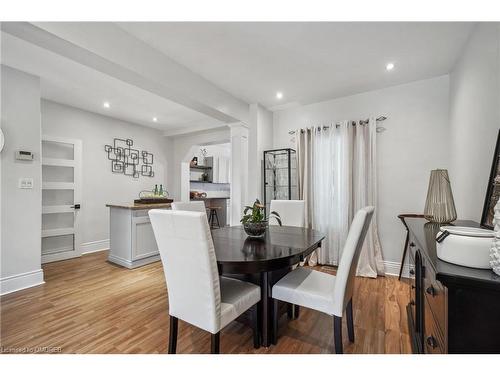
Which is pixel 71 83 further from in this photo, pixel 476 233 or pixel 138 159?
pixel 476 233

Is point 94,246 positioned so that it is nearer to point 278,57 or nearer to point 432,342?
point 278,57

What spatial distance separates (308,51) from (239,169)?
77.3 inches

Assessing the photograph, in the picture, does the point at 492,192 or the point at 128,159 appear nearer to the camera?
the point at 492,192

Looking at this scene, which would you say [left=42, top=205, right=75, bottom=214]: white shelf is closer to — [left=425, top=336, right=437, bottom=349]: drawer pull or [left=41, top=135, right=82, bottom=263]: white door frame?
[left=41, top=135, right=82, bottom=263]: white door frame

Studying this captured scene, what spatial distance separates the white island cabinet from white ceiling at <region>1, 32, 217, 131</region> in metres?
1.67

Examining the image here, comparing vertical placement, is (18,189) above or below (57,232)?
above

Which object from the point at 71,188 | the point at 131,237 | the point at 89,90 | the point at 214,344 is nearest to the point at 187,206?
the point at 131,237

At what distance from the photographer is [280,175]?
390 cm

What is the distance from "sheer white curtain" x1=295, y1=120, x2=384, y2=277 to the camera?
3.16m

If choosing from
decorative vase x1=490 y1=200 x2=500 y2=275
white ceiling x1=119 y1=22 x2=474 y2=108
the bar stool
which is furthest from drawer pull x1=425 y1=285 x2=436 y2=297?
the bar stool

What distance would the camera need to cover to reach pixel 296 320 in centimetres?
206

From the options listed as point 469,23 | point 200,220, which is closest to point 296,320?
point 200,220

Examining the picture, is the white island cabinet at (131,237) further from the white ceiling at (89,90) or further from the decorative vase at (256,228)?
the decorative vase at (256,228)

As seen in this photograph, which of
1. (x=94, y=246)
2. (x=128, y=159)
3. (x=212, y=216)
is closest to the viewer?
(x=94, y=246)
